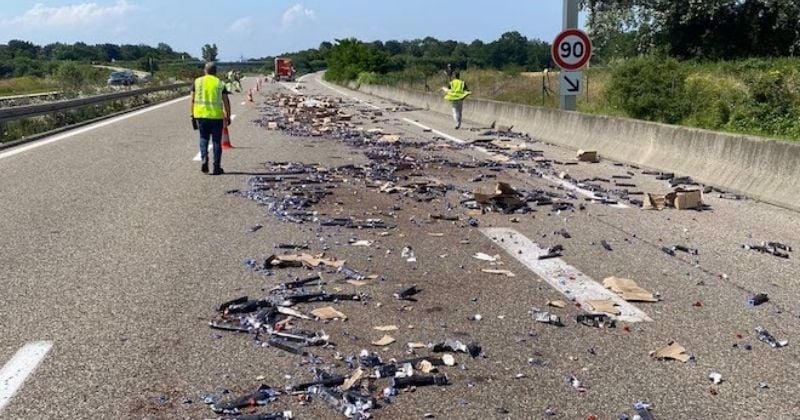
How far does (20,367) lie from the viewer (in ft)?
14.9

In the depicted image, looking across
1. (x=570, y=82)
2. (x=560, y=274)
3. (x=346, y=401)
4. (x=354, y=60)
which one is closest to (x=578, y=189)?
(x=560, y=274)

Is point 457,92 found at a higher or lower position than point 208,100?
lower

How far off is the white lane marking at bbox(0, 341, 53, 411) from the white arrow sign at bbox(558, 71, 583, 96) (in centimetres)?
1445

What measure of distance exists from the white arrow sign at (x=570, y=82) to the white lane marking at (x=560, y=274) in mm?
9940

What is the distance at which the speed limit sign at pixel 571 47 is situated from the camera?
16641mm

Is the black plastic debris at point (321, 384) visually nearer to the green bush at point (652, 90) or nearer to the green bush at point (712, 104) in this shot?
the green bush at point (712, 104)

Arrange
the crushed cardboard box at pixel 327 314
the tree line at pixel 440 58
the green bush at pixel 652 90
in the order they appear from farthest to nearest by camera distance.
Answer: the tree line at pixel 440 58 → the green bush at pixel 652 90 → the crushed cardboard box at pixel 327 314

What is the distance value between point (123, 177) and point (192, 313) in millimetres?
7872

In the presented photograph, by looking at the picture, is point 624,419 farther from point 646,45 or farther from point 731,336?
point 646,45

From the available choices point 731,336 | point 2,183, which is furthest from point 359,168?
point 731,336

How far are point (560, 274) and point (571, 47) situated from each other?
36.4 feet

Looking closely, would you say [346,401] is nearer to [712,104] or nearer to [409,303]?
[409,303]

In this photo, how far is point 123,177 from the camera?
12.6 meters

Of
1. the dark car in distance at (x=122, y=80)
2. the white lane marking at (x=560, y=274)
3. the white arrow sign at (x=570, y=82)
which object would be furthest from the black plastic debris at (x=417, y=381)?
the dark car in distance at (x=122, y=80)
